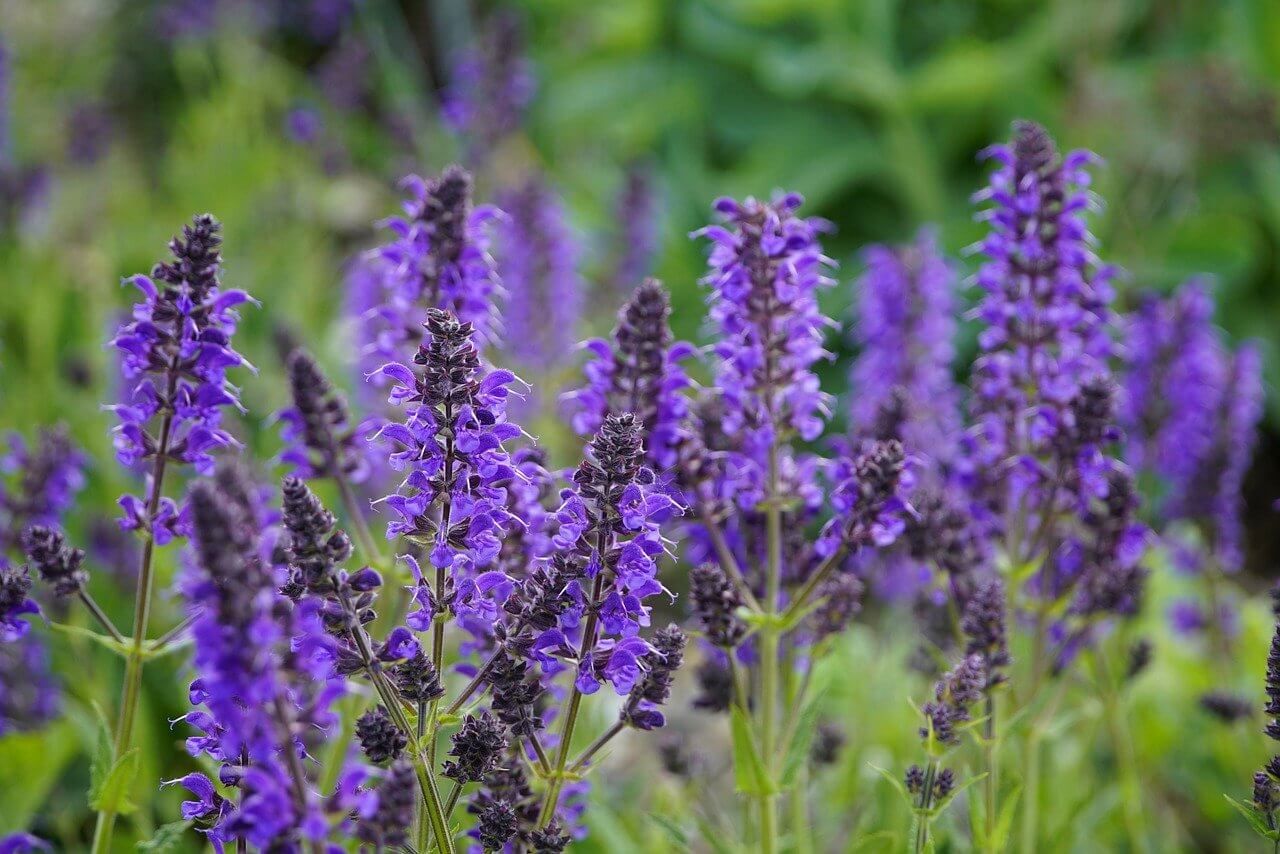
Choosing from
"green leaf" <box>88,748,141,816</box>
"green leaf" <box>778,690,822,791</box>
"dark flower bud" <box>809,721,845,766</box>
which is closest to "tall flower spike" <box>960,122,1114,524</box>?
"dark flower bud" <box>809,721,845,766</box>

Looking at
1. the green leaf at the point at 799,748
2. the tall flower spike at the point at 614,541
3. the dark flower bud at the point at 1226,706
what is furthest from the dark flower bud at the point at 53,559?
the dark flower bud at the point at 1226,706

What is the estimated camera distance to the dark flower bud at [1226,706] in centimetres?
381

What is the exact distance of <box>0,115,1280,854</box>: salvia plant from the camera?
6.72 feet

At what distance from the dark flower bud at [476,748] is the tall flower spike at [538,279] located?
417 centimetres

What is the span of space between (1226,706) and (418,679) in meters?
2.95

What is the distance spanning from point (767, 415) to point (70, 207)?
8155mm

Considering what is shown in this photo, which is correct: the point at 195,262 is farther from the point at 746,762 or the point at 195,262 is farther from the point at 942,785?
the point at 942,785

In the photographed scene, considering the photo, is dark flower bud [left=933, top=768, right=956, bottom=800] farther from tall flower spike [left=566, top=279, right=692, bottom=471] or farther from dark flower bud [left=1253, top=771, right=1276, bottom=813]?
tall flower spike [left=566, top=279, right=692, bottom=471]

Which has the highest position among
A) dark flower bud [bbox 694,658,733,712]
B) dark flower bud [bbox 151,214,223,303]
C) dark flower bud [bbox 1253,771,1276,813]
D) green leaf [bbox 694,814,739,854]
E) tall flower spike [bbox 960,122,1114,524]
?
tall flower spike [bbox 960,122,1114,524]

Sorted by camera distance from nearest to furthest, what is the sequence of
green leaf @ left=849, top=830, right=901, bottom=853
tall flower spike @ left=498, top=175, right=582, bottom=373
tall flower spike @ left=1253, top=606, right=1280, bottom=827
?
tall flower spike @ left=1253, top=606, right=1280, bottom=827
green leaf @ left=849, top=830, right=901, bottom=853
tall flower spike @ left=498, top=175, right=582, bottom=373

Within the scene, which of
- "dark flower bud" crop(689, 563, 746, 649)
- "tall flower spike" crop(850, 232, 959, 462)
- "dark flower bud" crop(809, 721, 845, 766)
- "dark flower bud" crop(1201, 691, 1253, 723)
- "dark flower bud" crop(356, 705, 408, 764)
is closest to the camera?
"dark flower bud" crop(356, 705, 408, 764)

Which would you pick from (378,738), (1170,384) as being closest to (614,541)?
(378,738)

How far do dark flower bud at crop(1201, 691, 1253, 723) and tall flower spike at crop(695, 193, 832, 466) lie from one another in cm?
203

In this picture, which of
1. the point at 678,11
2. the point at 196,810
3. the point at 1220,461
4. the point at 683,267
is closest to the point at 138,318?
the point at 196,810
